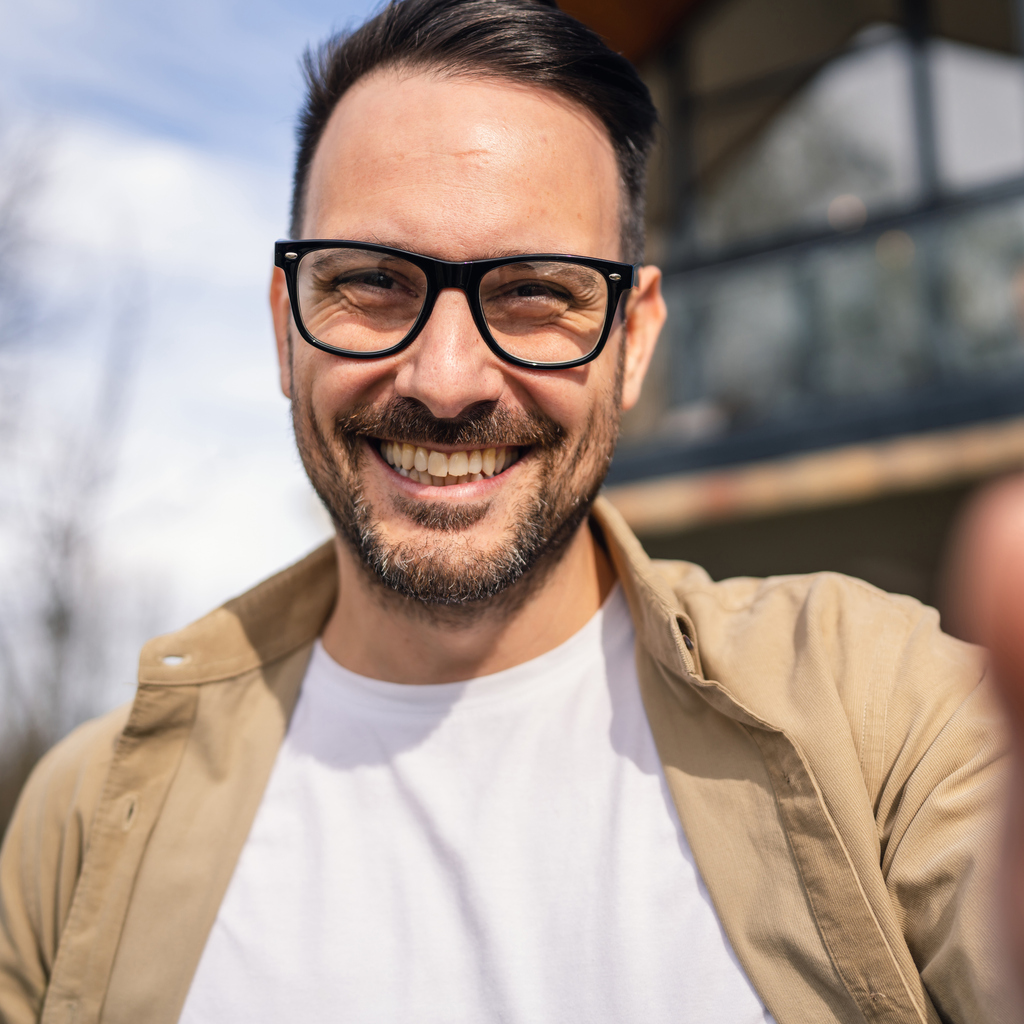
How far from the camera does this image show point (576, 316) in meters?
1.75

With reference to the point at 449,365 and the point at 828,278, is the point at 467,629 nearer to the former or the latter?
the point at 449,365

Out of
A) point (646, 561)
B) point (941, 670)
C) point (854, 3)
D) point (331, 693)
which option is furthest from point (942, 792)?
point (854, 3)

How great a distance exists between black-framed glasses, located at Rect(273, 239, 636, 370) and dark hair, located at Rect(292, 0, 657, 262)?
0.32m

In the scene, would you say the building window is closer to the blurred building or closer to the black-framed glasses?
the blurred building

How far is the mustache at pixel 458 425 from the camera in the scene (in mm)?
1677

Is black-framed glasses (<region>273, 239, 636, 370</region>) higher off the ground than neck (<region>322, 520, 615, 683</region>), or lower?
higher

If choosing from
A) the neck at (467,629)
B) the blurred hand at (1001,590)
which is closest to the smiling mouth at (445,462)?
the neck at (467,629)

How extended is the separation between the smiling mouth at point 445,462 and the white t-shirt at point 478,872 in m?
0.40

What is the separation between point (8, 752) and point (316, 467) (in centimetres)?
1029

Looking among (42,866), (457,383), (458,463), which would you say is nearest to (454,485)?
(458,463)

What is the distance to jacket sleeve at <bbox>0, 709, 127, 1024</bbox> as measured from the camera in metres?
1.76

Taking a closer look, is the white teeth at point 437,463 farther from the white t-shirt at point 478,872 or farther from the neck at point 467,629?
the white t-shirt at point 478,872

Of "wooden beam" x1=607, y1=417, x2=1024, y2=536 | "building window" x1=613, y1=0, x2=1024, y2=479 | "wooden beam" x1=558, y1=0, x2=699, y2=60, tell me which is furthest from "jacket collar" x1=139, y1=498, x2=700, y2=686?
"wooden beam" x1=558, y1=0, x2=699, y2=60

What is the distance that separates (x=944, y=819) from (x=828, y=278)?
20.4 feet
